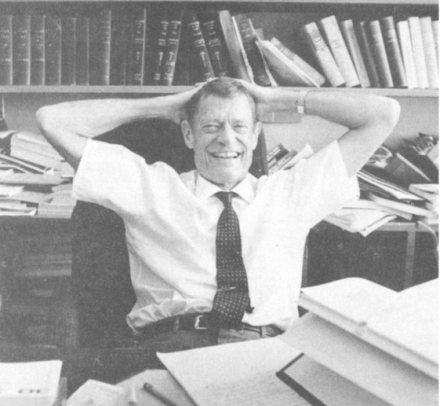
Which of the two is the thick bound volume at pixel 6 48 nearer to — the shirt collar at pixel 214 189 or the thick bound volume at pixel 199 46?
the thick bound volume at pixel 199 46

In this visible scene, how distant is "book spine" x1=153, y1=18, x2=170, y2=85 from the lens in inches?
75.5

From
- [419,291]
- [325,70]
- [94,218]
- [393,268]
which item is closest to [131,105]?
[94,218]

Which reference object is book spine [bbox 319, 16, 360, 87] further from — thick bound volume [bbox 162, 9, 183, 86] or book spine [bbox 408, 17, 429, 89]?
thick bound volume [bbox 162, 9, 183, 86]

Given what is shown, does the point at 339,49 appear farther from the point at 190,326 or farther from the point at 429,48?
the point at 190,326

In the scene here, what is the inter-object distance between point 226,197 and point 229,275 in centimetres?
20

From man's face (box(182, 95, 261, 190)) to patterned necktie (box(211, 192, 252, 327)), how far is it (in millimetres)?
72

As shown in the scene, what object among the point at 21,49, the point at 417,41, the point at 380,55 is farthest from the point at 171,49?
the point at 417,41

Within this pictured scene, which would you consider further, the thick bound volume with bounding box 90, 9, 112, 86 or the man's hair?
the thick bound volume with bounding box 90, 9, 112, 86

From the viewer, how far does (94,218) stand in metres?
1.25

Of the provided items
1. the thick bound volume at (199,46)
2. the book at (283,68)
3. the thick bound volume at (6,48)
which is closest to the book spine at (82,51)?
the thick bound volume at (6,48)

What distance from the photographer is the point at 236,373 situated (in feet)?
2.34

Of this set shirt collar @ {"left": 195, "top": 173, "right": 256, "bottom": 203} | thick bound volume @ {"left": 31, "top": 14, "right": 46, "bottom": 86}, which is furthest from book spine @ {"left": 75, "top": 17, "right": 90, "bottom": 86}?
shirt collar @ {"left": 195, "top": 173, "right": 256, "bottom": 203}

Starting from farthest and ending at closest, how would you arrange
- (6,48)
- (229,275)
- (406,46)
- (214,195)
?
(406,46) < (6,48) < (214,195) < (229,275)

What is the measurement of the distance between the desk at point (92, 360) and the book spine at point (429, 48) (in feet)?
5.43
